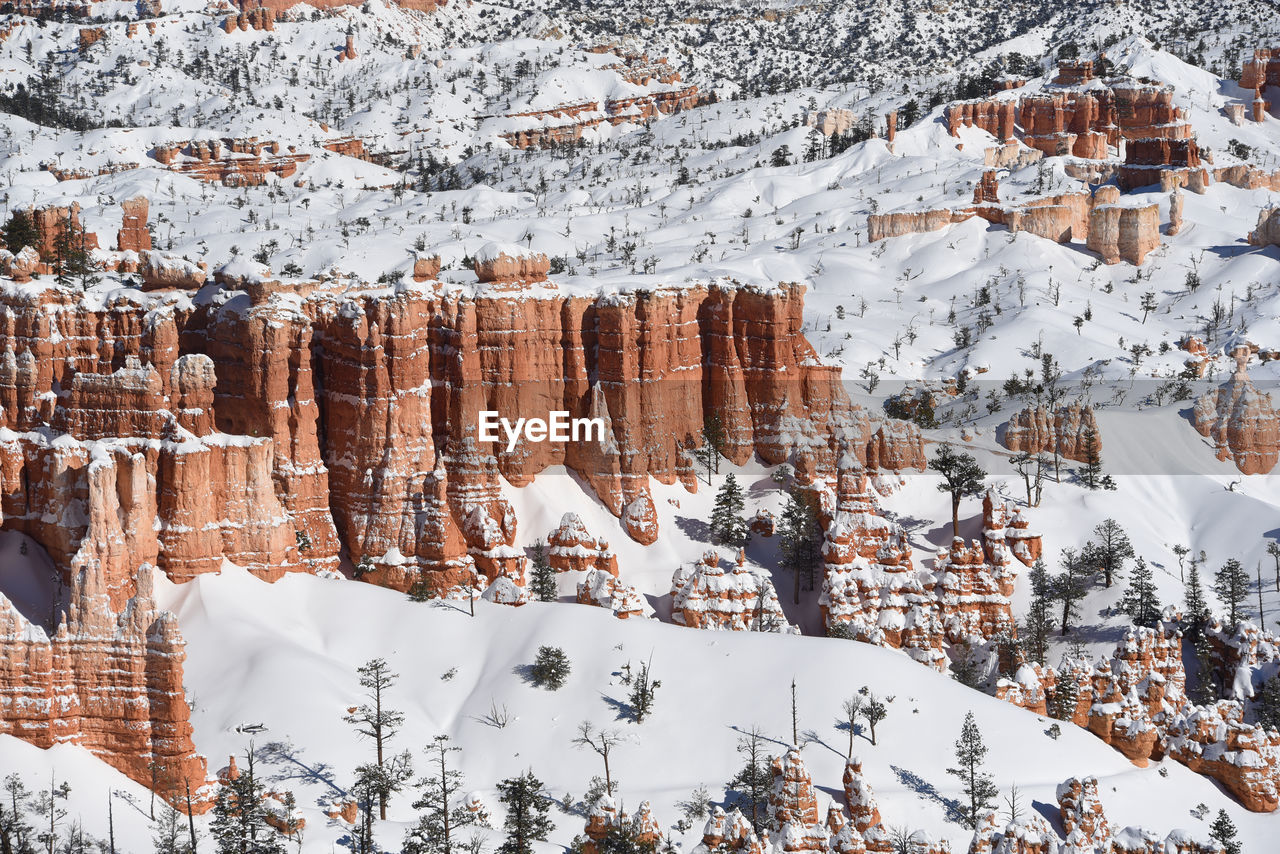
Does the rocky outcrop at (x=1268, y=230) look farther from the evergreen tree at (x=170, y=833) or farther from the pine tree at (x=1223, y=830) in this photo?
the evergreen tree at (x=170, y=833)

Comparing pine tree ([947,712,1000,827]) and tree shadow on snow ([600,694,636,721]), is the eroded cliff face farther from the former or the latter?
pine tree ([947,712,1000,827])

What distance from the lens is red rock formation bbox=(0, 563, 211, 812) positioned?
60.3 metres

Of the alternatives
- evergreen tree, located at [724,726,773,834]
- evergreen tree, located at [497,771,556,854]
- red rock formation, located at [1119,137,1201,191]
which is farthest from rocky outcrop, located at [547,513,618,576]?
red rock formation, located at [1119,137,1201,191]

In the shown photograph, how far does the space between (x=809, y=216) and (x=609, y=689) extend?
327 ft

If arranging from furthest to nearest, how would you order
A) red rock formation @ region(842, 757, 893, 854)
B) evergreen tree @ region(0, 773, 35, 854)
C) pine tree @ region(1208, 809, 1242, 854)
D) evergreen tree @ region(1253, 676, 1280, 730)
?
evergreen tree @ region(1253, 676, 1280, 730) < pine tree @ region(1208, 809, 1242, 854) < red rock formation @ region(842, 757, 893, 854) < evergreen tree @ region(0, 773, 35, 854)

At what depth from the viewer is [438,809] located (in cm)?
6106

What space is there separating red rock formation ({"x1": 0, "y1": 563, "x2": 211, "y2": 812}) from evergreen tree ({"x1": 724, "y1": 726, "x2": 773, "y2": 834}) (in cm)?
1994

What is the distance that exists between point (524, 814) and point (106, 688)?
51.7 ft

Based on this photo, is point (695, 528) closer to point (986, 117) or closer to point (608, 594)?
point (608, 594)

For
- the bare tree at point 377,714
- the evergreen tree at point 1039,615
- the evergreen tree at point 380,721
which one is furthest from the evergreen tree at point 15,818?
the evergreen tree at point 1039,615

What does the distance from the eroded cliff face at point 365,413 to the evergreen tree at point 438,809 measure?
42.8 ft

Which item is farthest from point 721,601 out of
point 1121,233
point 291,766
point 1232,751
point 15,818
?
point 1121,233

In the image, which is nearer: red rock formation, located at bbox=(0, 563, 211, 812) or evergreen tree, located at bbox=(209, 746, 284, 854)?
evergreen tree, located at bbox=(209, 746, 284, 854)

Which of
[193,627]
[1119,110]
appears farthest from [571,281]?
[1119,110]
